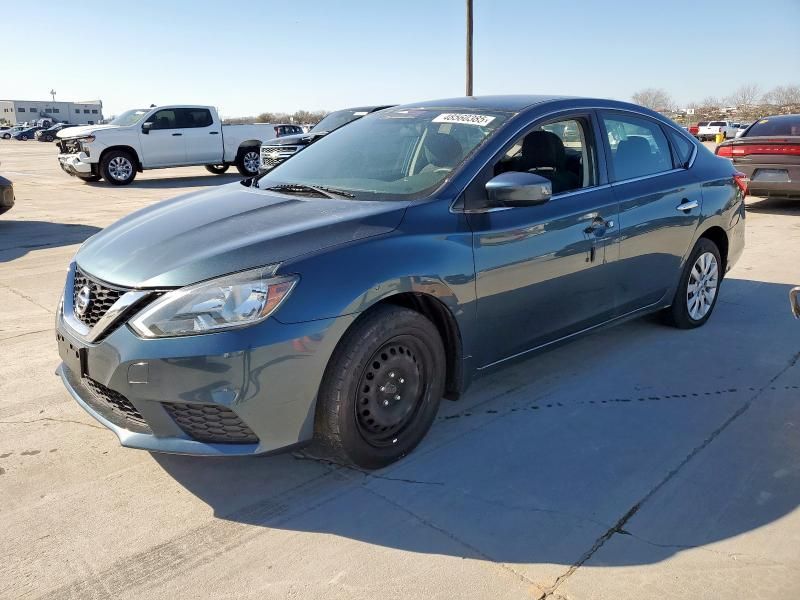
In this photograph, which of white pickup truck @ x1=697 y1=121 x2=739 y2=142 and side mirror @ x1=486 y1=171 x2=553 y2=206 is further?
white pickup truck @ x1=697 y1=121 x2=739 y2=142

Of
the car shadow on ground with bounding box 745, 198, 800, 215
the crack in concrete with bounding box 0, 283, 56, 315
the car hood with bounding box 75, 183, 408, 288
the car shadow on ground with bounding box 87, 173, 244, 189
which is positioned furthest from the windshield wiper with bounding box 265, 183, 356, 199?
the car shadow on ground with bounding box 87, 173, 244, 189

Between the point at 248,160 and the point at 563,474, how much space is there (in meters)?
17.7

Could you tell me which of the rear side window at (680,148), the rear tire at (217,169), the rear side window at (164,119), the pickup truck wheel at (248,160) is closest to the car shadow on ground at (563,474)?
the rear side window at (680,148)

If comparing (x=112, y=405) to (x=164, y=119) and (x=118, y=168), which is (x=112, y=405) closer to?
(x=118, y=168)

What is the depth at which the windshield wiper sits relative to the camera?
141 inches

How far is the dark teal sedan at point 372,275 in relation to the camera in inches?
105

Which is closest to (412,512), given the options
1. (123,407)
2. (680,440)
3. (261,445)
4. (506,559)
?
(506,559)

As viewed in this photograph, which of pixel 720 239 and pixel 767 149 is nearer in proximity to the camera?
pixel 720 239

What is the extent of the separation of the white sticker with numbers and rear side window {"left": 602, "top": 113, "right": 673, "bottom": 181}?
93 centimetres

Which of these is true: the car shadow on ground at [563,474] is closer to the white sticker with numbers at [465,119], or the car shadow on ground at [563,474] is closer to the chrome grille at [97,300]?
the chrome grille at [97,300]

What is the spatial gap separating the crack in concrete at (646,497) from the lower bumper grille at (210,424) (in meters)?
1.26

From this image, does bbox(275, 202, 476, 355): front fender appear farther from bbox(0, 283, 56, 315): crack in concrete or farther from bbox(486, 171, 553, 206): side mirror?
bbox(0, 283, 56, 315): crack in concrete

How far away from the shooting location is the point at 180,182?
18016mm

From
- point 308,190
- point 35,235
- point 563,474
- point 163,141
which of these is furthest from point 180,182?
point 563,474
